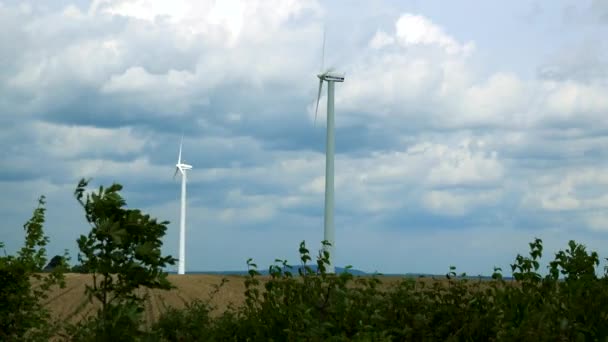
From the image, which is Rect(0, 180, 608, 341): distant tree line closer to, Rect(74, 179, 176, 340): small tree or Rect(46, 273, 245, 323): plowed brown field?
Rect(74, 179, 176, 340): small tree

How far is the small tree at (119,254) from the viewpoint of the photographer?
254 inches

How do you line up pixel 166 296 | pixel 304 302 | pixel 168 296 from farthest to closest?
pixel 168 296
pixel 166 296
pixel 304 302

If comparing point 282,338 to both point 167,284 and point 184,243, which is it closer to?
point 167,284

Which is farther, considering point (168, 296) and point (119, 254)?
point (168, 296)

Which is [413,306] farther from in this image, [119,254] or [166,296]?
[166,296]

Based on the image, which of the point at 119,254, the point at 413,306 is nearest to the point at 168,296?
the point at 413,306

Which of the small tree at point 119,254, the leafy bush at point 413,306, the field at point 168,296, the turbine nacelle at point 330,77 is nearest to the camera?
the small tree at point 119,254

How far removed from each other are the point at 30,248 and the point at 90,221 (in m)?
5.76

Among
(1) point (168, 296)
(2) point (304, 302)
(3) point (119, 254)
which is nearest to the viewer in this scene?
(3) point (119, 254)

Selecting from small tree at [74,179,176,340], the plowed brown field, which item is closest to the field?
the plowed brown field

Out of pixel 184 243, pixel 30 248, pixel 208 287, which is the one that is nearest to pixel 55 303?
pixel 208 287

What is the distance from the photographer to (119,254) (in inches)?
260

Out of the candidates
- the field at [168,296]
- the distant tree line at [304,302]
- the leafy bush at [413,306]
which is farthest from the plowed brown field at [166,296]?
the leafy bush at [413,306]

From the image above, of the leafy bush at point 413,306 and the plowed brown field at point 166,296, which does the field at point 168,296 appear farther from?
the leafy bush at point 413,306
